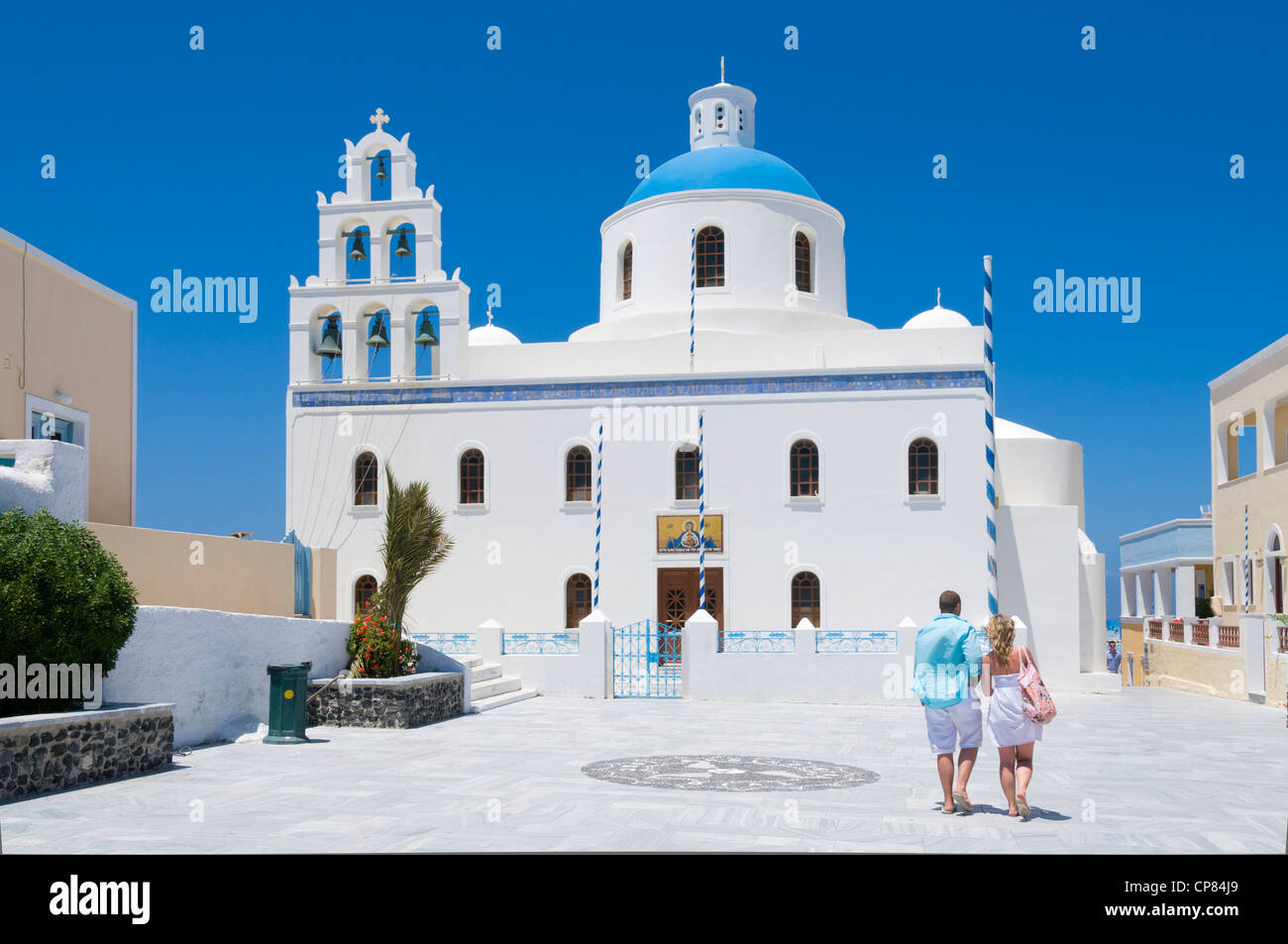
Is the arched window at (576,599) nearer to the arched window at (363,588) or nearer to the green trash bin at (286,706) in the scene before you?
the arched window at (363,588)

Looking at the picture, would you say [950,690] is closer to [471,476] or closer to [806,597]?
[806,597]

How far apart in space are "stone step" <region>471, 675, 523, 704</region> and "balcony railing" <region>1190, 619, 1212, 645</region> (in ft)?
42.2

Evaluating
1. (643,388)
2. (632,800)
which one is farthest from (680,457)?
(632,800)

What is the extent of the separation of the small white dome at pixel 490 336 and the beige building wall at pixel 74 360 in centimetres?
1322

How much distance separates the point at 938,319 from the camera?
2802cm

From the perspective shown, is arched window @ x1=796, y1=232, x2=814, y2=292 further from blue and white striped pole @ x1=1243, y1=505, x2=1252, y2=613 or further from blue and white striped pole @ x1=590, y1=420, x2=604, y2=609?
blue and white striped pole @ x1=1243, y1=505, x2=1252, y2=613

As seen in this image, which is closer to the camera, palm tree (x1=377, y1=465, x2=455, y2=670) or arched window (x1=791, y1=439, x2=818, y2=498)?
palm tree (x1=377, y1=465, x2=455, y2=670)

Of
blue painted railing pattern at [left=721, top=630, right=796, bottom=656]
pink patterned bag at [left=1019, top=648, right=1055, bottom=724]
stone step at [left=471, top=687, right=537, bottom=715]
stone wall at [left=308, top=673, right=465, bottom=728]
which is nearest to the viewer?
pink patterned bag at [left=1019, top=648, right=1055, bottom=724]

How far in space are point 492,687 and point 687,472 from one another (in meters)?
6.99

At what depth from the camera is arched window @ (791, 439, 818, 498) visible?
2216 centimetres

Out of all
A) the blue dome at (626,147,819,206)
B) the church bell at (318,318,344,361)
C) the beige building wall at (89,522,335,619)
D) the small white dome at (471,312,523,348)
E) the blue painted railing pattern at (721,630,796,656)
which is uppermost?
the blue dome at (626,147,819,206)

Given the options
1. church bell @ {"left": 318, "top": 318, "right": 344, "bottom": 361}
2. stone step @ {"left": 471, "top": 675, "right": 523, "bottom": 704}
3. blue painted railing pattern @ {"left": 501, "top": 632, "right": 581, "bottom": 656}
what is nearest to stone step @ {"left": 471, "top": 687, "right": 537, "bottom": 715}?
stone step @ {"left": 471, "top": 675, "right": 523, "bottom": 704}
